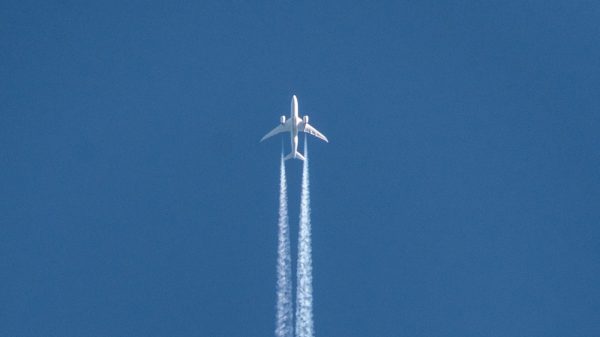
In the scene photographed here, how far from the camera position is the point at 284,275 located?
10588cm

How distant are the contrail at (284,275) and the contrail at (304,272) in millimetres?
847

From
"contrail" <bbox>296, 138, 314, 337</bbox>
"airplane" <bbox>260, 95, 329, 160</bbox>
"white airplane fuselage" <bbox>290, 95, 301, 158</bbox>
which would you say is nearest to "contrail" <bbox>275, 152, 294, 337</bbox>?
"contrail" <bbox>296, 138, 314, 337</bbox>

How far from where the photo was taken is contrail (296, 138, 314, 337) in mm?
101000

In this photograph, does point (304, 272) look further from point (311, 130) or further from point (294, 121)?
point (311, 130)

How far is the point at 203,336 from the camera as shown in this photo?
371ft

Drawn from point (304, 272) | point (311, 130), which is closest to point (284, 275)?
point (304, 272)

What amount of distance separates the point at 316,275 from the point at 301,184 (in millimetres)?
9796

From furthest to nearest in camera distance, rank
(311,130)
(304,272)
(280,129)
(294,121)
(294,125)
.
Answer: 1. (280,129)
2. (311,130)
3. (294,125)
4. (294,121)
5. (304,272)

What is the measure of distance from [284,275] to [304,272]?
1931 millimetres

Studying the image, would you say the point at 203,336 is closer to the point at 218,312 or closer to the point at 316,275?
the point at 218,312

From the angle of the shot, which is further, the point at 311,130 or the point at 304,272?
the point at 311,130

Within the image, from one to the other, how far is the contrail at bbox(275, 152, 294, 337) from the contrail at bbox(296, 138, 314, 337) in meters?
0.85

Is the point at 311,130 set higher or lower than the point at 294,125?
higher

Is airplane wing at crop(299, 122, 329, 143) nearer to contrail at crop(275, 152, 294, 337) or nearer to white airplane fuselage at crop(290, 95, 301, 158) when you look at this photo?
white airplane fuselage at crop(290, 95, 301, 158)
